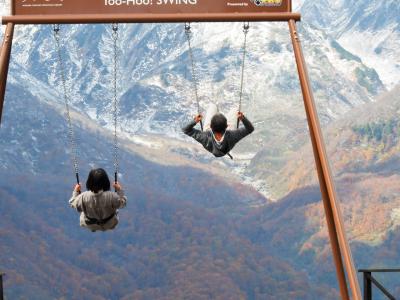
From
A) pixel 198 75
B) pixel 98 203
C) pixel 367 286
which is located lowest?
pixel 367 286

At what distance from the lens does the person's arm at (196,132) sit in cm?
1073

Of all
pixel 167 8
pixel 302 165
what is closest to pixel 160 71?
pixel 302 165

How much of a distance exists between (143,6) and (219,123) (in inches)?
57.6

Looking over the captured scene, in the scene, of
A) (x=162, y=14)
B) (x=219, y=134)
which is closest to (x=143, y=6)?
(x=162, y=14)

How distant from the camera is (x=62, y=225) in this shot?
127562 millimetres

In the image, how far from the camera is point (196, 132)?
429 inches

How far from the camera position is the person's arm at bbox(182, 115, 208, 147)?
423 inches

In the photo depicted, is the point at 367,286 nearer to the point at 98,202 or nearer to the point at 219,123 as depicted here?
the point at 219,123

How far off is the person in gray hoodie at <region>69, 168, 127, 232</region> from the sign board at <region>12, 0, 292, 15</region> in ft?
6.19

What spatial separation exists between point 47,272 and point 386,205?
42858 millimetres

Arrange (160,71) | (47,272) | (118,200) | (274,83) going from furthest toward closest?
(160,71), (274,83), (47,272), (118,200)

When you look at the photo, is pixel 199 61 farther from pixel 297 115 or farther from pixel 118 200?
pixel 118 200

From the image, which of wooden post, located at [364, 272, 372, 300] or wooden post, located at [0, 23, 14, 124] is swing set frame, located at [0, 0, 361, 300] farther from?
wooden post, located at [364, 272, 372, 300]

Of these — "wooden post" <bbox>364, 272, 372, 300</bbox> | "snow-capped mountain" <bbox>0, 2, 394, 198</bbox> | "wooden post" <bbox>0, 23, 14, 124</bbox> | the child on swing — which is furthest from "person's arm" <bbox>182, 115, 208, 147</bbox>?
"snow-capped mountain" <bbox>0, 2, 394, 198</bbox>
